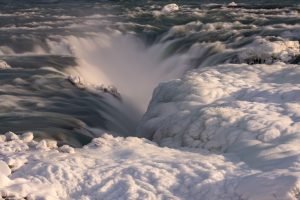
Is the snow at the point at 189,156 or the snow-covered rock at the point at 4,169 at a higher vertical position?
the snow-covered rock at the point at 4,169

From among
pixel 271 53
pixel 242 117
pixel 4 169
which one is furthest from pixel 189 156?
pixel 271 53

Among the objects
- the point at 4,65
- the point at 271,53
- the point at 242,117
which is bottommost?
the point at 4,65

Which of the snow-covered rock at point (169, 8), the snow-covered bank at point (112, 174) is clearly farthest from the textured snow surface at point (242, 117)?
the snow-covered rock at point (169, 8)

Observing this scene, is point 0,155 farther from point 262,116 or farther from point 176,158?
point 262,116

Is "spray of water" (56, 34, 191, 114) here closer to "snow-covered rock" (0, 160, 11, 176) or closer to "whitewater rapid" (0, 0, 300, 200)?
"whitewater rapid" (0, 0, 300, 200)

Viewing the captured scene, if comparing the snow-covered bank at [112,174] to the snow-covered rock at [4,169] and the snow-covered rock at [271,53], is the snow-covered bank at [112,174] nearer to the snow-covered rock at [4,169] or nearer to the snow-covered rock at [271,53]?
the snow-covered rock at [4,169]

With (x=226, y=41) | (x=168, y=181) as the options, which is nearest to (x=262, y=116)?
(x=168, y=181)

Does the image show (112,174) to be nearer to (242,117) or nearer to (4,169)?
(4,169)

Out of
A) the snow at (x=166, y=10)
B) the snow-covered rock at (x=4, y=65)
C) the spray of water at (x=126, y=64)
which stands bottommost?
the spray of water at (x=126, y=64)
